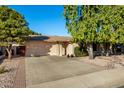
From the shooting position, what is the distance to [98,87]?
9211 millimetres

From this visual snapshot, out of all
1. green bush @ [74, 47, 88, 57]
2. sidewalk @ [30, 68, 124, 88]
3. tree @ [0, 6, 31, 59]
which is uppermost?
tree @ [0, 6, 31, 59]

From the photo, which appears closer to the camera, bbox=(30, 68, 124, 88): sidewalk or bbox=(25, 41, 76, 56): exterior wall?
bbox=(30, 68, 124, 88): sidewalk

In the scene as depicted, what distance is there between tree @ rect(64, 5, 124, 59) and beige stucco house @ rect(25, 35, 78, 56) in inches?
329

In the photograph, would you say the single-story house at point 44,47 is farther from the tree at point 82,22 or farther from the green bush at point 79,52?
the tree at point 82,22

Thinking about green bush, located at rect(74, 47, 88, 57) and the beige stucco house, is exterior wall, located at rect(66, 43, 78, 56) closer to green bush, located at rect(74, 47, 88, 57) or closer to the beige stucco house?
the beige stucco house

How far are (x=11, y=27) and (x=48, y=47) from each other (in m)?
9.63

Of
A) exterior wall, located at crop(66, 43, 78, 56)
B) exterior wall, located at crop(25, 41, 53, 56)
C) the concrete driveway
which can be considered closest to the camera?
the concrete driveway

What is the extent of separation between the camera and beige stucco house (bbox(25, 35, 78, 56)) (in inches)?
1179

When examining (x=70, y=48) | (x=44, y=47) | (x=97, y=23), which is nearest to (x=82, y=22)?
(x=97, y=23)

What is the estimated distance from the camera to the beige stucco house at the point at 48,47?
29938mm

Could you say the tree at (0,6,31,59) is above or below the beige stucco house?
above

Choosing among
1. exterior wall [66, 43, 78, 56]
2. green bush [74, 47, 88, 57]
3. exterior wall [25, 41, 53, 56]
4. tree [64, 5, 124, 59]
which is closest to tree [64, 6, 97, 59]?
tree [64, 5, 124, 59]

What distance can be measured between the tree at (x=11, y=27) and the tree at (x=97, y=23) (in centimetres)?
591

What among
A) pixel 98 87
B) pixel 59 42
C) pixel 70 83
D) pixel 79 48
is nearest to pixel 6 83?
pixel 70 83
